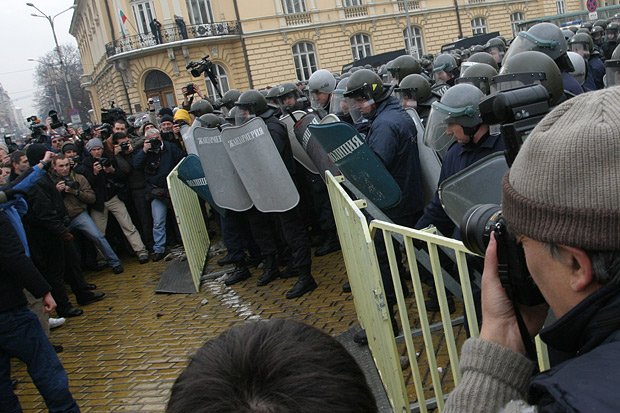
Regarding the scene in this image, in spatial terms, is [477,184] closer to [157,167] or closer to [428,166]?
[428,166]

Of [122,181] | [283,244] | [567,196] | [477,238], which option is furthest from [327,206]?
[567,196]

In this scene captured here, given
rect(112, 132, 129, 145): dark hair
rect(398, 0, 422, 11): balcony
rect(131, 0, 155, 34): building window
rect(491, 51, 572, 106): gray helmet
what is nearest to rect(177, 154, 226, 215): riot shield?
rect(112, 132, 129, 145): dark hair

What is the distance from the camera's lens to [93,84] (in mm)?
55469

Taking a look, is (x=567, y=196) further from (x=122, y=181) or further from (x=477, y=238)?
(x=122, y=181)

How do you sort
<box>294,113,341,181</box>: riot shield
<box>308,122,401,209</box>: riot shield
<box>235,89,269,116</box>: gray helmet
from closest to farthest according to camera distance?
<box>308,122,401,209</box>: riot shield, <box>294,113,341,181</box>: riot shield, <box>235,89,269,116</box>: gray helmet

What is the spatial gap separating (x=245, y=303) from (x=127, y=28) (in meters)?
34.6

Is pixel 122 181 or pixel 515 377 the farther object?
pixel 122 181

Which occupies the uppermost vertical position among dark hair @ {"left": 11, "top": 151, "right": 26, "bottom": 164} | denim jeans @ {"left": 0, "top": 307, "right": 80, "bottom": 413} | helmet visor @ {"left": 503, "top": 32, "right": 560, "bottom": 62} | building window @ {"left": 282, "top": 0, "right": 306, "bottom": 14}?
building window @ {"left": 282, "top": 0, "right": 306, "bottom": 14}

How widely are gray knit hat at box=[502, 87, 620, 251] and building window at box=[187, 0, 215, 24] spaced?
37.1 m

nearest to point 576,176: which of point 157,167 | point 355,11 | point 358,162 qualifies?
point 358,162

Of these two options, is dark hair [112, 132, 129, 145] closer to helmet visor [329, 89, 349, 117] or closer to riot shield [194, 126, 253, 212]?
riot shield [194, 126, 253, 212]

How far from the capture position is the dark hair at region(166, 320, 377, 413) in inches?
37.6

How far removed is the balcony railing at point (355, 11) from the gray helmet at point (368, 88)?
34892mm

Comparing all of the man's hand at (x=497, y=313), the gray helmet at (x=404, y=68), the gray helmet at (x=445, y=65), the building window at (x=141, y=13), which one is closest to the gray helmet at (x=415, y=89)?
the gray helmet at (x=404, y=68)
